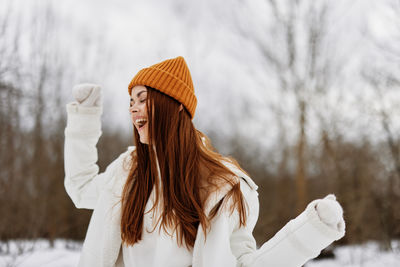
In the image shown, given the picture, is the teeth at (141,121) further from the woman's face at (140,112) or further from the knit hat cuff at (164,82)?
the knit hat cuff at (164,82)

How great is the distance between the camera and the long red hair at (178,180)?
5.13ft

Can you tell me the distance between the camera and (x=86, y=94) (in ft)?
6.14

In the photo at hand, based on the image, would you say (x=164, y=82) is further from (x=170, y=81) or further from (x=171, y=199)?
(x=171, y=199)

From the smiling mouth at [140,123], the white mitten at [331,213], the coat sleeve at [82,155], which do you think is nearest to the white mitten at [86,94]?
the coat sleeve at [82,155]

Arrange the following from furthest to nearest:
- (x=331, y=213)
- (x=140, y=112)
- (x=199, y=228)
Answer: (x=140, y=112) < (x=199, y=228) < (x=331, y=213)

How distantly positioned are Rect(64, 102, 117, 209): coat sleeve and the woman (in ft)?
0.44

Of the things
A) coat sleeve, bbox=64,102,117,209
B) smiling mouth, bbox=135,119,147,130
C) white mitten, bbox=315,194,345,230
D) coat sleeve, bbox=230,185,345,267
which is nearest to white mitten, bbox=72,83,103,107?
coat sleeve, bbox=64,102,117,209

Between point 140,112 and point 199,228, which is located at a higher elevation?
point 140,112

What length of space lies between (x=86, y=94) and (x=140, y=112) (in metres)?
0.46

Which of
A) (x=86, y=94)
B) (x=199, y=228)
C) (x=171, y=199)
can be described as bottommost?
(x=199, y=228)

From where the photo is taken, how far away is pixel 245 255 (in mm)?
1472

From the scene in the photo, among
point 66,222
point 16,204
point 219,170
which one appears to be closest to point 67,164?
point 219,170

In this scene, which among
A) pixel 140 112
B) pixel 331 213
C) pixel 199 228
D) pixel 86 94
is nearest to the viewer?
pixel 331 213

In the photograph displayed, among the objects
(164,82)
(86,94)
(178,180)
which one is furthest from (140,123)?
(86,94)
